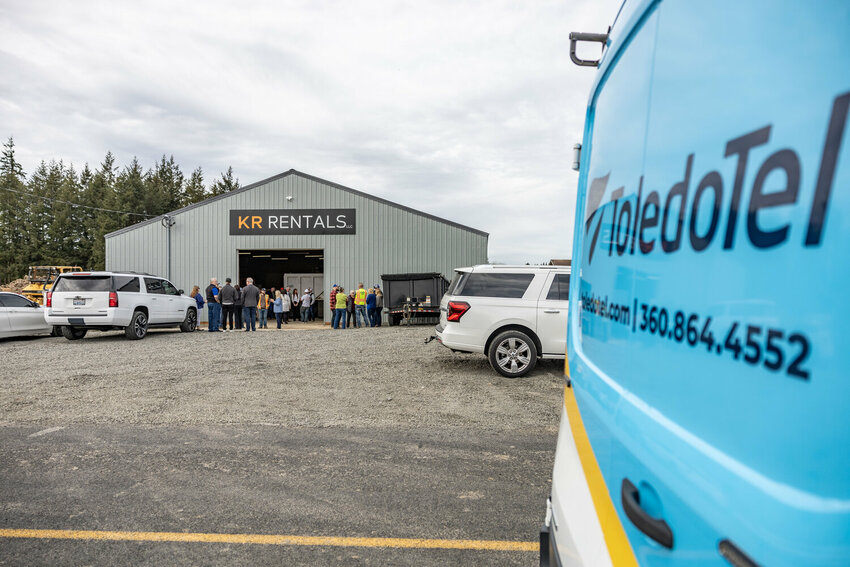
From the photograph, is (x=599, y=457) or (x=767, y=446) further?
(x=599, y=457)

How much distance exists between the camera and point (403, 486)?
4.15 m

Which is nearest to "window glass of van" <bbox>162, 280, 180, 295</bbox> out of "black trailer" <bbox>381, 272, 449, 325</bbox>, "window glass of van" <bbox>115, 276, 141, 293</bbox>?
"window glass of van" <bbox>115, 276, 141, 293</bbox>

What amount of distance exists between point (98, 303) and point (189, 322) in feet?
14.2

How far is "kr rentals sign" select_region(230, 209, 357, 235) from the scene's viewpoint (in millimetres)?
26406

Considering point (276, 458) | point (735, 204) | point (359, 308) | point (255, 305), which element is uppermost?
point (735, 204)

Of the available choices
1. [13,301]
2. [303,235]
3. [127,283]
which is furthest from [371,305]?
[13,301]

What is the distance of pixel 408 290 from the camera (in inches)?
957

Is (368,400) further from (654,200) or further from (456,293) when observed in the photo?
(654,200)

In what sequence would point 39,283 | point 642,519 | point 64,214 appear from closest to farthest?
point 642,519
point 39,283
point 64,214

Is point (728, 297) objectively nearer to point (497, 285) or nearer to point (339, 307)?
point (497, 285)

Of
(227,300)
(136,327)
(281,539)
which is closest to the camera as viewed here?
(281,539)

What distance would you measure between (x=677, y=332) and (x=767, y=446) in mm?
345

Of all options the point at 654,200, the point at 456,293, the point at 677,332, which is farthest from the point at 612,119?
the point at 456,293

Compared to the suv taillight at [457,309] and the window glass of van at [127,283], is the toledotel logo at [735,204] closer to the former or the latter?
the suv taillight at [457,309]
